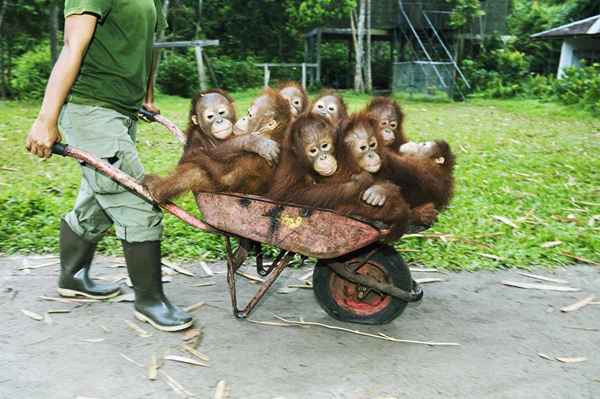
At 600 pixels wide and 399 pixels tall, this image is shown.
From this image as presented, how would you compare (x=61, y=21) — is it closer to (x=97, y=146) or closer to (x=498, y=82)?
(x=498, y=82)

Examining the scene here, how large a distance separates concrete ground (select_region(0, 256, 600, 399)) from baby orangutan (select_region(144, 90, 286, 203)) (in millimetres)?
744

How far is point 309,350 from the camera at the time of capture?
106 inches

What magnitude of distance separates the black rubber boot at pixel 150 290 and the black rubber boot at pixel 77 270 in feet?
1.35

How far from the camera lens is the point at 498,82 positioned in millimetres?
15789

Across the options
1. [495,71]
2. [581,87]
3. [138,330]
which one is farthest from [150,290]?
[495,71]

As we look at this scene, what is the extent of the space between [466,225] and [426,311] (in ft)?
4.62

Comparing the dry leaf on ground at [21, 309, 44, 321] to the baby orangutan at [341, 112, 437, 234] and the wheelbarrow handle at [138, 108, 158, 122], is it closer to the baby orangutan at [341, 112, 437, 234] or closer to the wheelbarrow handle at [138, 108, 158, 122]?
the wheelbarrow handle at [138, 108, 158, 122]

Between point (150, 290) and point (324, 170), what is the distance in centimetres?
110

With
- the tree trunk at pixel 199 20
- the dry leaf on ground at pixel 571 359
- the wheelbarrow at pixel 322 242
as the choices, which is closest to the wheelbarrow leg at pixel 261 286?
the wheelbarrow at pixel 322 242

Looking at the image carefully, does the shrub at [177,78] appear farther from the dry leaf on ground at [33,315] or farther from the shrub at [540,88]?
the dry leaf on ground at [33,315]

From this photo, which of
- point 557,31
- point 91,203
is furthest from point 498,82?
point 91,203

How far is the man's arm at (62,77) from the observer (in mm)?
2506

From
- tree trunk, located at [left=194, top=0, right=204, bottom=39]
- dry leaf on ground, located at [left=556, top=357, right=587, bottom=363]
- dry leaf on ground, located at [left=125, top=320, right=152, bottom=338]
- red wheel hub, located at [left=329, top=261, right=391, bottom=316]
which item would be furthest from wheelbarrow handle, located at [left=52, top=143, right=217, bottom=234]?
tree trunk, located at [left=194, top=0, right=204, bottom=39]

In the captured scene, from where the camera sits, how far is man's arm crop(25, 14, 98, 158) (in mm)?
2506
